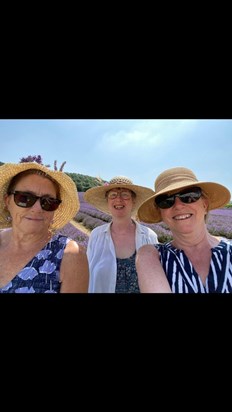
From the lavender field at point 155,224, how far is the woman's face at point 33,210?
0.36 metres

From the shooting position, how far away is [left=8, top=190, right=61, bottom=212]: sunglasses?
1.45m

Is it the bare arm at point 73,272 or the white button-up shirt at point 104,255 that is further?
the white button-up shirt at point 104,255

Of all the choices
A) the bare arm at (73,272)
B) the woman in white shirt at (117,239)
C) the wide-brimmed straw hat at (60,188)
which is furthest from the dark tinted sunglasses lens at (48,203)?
the woman in white shirt at (117,239)

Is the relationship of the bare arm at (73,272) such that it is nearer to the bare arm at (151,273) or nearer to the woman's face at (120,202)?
the bare arm at (151,273)

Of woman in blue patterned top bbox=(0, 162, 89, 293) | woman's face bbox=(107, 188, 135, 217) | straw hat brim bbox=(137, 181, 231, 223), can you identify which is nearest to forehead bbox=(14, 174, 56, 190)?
woman in blue patterned top bbox=(0, 162, 89, 293)

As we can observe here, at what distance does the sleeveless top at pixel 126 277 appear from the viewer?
182 cm

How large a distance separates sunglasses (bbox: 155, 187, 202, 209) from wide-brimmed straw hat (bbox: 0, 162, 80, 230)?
585mm

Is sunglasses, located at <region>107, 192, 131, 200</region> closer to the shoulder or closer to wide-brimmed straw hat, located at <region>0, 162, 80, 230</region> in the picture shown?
the shoulder

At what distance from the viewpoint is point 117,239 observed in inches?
82.2
